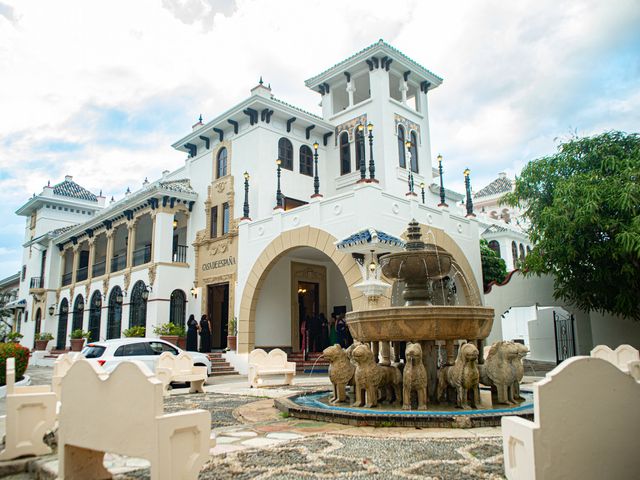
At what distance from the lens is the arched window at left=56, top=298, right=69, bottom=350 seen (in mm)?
30109

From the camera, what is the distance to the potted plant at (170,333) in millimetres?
18812

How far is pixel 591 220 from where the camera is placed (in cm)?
1253

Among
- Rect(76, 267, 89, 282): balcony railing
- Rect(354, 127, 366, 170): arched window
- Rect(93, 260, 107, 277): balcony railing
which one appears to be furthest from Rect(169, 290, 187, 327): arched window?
Rect(76, 267, 89, 282): balcony railing

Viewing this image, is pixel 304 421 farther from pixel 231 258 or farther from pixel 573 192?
pixel 231 258

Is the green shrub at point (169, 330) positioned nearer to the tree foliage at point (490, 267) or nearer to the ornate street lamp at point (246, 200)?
the ornate street lamp at point (246, 200)

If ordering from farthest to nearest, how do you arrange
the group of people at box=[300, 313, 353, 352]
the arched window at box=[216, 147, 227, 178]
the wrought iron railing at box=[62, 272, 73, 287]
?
the wrought iron railing at box=[62, 272, 73, 287] → the arched window at box=[216, 147, 227, 178] → the group of people at box=[300, 313, 353, 352]

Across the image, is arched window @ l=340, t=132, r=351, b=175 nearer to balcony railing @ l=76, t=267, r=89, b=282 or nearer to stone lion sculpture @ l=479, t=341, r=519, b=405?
stone lion sculpture @ l=479, t=341, r=519, b=405

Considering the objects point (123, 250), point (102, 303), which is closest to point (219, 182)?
point (102, 303)

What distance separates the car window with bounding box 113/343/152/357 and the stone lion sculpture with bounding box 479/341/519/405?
922cm

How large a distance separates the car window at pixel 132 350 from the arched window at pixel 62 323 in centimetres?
1938

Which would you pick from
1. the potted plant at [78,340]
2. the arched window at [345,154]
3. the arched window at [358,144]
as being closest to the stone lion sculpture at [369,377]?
the arched window at [358,144]

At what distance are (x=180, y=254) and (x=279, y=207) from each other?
7.99m

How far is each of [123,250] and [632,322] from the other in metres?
25.2

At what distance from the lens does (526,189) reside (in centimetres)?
1573
